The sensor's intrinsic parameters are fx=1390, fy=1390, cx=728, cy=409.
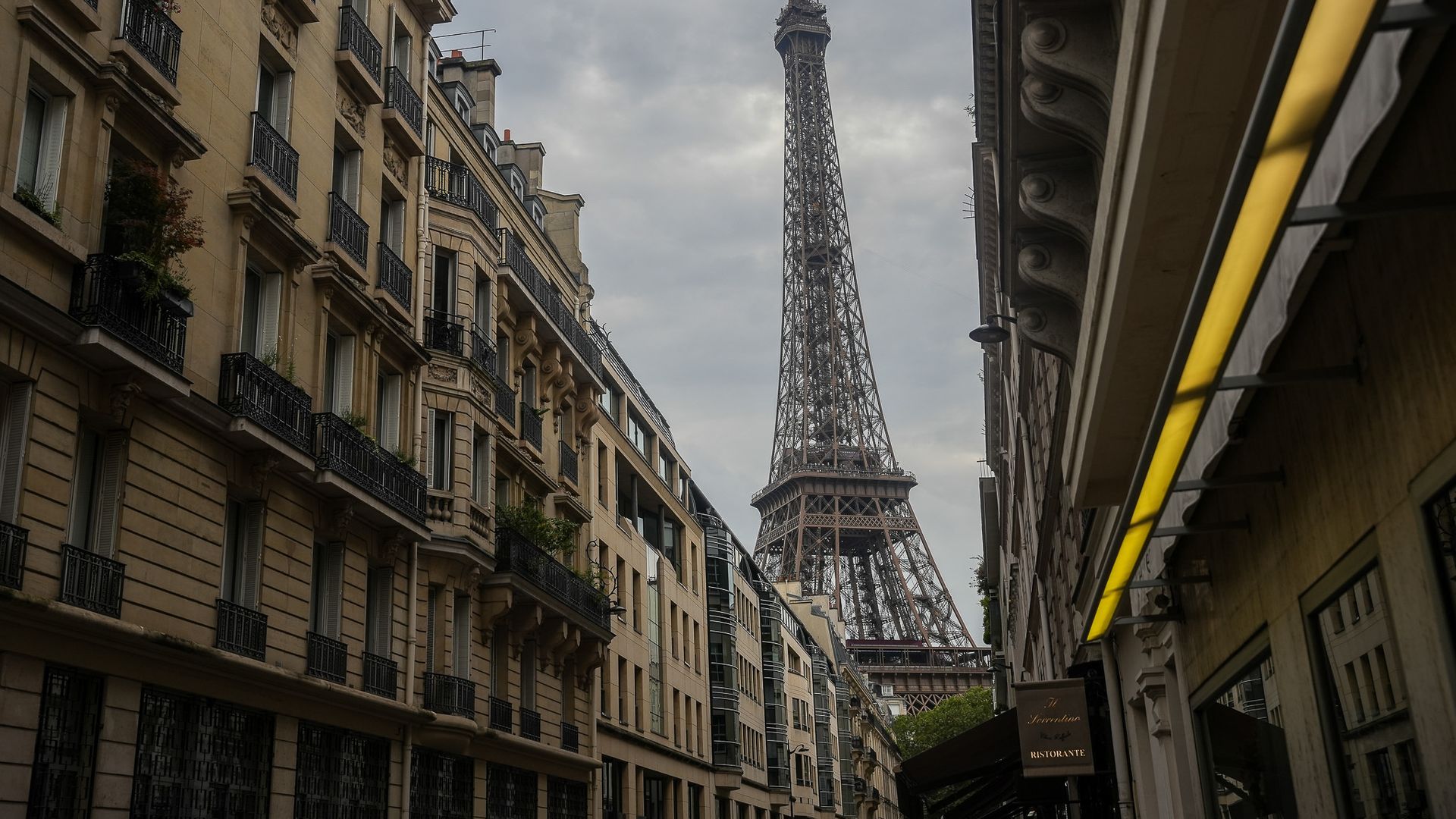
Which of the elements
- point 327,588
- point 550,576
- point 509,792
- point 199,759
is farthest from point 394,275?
point 509,792

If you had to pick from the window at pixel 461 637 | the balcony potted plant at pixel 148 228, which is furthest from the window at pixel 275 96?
the window at pixel 461 637

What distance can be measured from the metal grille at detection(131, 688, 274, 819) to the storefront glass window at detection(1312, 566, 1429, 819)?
14.7 m

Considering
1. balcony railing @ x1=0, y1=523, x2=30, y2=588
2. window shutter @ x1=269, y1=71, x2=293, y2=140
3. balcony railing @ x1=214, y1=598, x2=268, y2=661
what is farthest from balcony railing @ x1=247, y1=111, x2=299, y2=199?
balcony railing @ x1=0, y1=523, x2=30, y2=588

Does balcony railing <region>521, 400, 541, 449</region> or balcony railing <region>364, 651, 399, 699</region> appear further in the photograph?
balcony railing <region>521, 400, 541, 449</region>

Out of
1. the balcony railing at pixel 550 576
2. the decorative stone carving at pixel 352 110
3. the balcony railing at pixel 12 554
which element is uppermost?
the decorative stone carving at pixel 352 110

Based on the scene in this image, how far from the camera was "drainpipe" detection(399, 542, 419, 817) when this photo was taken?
2542cm

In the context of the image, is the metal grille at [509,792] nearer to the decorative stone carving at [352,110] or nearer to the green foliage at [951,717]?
Result: the decorative stone carving at [352,110]

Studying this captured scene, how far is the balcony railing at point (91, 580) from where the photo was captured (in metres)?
16.4

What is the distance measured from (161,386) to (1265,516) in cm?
1424

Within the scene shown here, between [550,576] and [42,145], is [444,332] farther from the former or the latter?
[42,145]

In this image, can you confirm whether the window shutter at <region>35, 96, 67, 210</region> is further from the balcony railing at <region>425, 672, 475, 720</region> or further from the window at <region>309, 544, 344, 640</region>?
the balcony railing at <region>425, 672, 475, 720</region>

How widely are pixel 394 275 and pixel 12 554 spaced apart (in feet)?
43.8

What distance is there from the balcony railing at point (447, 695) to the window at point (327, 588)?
4.37 m

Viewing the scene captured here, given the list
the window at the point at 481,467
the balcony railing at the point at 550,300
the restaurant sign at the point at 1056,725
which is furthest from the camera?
the balcony railing at the point at 550,300
